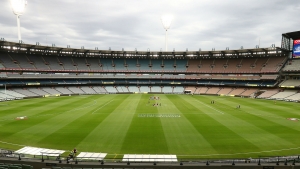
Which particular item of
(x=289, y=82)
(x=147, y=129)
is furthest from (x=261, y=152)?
(x=289, y=82)

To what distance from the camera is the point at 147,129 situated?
2648 cm

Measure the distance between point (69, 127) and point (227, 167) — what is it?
2259cm

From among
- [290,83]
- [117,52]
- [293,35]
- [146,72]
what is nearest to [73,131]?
[117,52]

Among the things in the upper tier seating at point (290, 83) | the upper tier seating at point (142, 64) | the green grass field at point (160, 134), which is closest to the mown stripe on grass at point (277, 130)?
the green grass field at point (160, 134)

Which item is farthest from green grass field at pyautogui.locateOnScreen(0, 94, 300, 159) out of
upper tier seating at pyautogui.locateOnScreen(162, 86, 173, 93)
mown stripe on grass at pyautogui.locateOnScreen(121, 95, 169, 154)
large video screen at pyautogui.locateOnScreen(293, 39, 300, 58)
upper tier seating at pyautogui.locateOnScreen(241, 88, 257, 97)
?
upper tier seating at pyautogui.locateOnScreen(162, 86, 173, 93)

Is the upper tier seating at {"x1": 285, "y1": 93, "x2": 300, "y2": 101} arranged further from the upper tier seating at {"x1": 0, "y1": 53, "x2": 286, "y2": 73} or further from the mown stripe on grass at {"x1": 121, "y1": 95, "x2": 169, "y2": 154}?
the mown stripe on grass at {"x1": 121, "y1": 95, "x2": 169, "y2": 154}

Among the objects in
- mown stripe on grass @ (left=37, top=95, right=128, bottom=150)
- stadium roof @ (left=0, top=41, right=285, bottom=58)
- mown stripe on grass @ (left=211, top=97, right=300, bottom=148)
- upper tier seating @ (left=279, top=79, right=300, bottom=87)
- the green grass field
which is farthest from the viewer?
stadium roof @ (left=0, top=41, right=285, bottom=58)

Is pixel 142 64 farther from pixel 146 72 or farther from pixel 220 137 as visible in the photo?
pixel 220 137

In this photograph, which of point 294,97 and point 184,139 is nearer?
point 184,139

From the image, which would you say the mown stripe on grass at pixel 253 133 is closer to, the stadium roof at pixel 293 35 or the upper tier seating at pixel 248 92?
the upper tier seating at pixel 248 92

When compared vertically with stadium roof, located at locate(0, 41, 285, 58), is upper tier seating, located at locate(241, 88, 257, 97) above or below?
below

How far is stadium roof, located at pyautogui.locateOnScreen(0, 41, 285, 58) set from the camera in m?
68.4

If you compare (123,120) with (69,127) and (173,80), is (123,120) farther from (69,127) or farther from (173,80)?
(173,80)

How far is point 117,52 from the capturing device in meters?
88.2
